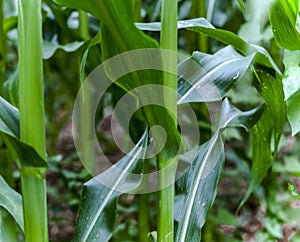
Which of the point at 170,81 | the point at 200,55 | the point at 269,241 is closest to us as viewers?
the point at 170,81

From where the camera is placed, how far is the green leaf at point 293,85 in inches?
A: 18.8

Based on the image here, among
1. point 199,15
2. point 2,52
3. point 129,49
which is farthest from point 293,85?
point 2,52

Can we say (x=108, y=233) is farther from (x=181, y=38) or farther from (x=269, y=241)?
(x=181, y=38)

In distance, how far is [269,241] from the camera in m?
0.87

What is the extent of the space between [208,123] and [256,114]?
1.01ft

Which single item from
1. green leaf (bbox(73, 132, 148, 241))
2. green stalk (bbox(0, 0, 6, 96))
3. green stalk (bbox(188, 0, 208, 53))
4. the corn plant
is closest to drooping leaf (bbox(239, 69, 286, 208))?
the corn plant

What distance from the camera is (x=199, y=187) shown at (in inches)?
20.9

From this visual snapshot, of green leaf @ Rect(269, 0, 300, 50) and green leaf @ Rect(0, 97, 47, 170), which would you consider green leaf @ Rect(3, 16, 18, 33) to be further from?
green leaf @ Rect(269, 0, 300, 50)

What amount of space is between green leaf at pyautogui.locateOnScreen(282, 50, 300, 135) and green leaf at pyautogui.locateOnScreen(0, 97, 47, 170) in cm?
26

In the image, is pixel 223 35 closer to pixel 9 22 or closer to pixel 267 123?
pixel 267 123

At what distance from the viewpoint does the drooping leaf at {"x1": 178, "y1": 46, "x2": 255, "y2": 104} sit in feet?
1.71

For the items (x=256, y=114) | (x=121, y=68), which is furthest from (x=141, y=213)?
(x=121, y=68)

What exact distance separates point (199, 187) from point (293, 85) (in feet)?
0.51

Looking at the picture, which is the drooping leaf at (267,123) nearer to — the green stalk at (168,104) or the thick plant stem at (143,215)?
the green stalk at (168,104)
